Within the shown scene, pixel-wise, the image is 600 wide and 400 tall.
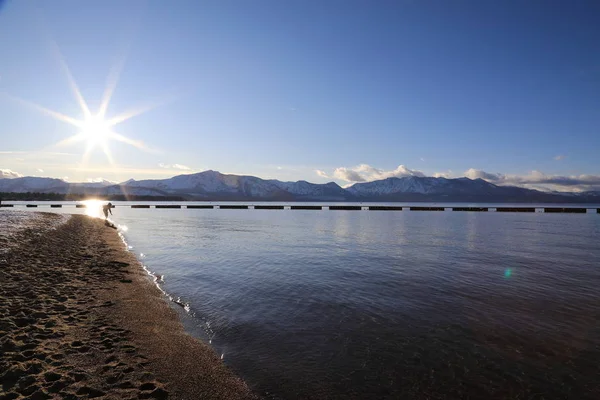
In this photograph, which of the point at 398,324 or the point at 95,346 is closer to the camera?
the point at 95,346

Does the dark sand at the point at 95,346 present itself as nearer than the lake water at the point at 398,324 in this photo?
Yes

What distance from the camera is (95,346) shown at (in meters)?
8.41

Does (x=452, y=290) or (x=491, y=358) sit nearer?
(x=491, y=358)

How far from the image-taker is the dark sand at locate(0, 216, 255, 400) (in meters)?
6.58

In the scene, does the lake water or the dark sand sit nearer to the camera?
the dark sand

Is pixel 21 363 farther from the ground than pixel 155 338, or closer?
farther from the ground

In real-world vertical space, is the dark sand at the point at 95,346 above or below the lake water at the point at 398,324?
above

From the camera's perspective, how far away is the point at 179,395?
6.68 meters

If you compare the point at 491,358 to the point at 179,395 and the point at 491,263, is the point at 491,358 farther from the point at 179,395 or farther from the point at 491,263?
the point at 491,263

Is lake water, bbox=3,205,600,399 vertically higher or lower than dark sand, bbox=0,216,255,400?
lower

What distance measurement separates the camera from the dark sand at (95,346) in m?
6.58

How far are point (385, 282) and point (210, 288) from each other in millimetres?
10418

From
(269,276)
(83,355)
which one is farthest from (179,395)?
(269,276)

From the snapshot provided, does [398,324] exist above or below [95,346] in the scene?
below
